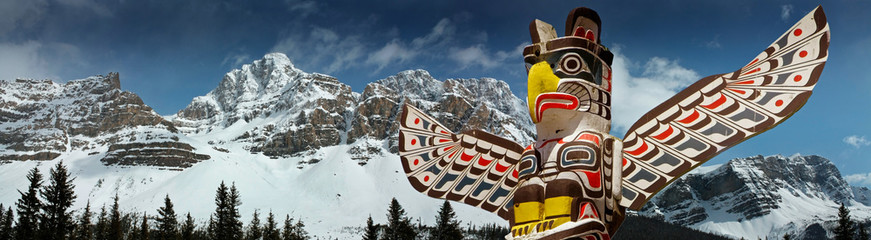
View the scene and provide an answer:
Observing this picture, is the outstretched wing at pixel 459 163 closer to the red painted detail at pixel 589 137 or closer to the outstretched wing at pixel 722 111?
the red painted detail at pixel 589 137

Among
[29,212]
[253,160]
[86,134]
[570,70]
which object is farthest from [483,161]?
[86,134]

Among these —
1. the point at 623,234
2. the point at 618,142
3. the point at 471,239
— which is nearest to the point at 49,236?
the point at 618,142

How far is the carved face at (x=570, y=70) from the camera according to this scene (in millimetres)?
9172

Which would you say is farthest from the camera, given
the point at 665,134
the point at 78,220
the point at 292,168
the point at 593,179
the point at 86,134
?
the point at 86,134

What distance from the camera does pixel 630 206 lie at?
8977 mm

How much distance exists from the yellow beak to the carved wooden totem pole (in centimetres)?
1

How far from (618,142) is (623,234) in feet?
350

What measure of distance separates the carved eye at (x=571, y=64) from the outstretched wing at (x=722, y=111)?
1.21 metres

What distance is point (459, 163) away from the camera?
36.7ft

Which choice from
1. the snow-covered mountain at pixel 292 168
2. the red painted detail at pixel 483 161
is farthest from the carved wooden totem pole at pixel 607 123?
the snow-covered mountain at pixel 292 168

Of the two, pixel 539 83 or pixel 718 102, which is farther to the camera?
pixel 539 83

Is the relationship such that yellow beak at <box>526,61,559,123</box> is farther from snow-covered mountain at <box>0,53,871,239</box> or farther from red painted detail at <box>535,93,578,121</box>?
snow-covered mountain at <box>0,53,871,239</box>

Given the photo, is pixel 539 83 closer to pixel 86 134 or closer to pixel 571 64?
pixel 571 64

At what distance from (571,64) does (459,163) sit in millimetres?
2831
